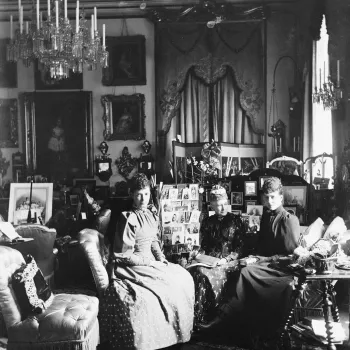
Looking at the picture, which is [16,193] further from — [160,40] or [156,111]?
[160,40]

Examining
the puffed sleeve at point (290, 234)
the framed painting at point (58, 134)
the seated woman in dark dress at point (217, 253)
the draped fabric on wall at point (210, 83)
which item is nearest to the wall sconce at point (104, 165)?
the framed painting at point (58, 134)

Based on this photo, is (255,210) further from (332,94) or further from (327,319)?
(327,319)

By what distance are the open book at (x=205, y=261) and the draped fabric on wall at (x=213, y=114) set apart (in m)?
4.25

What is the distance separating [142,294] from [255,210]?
208 cm

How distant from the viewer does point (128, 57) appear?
8969 mm

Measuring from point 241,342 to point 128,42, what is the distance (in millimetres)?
6099

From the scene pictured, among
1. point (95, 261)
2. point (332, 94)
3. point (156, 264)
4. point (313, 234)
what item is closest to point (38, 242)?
point (95, 261)

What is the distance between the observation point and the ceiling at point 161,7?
8.67 meters

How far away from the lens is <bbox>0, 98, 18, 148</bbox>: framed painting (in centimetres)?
911

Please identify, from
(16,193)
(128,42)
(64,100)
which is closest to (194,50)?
(128,42)

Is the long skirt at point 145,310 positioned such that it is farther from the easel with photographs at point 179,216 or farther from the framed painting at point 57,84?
the framed painting at point 57,84

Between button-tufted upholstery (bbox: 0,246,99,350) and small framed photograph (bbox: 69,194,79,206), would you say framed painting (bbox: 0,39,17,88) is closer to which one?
small framed photograph (bbox: 69,194,79,206)

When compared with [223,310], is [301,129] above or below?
above

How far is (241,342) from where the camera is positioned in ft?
14.6
